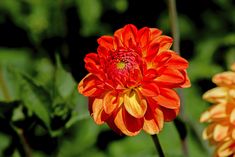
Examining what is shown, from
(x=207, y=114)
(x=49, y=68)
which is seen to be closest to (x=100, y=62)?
(x=207, y=114)

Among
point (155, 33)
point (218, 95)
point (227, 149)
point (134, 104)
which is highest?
point (155, 33)

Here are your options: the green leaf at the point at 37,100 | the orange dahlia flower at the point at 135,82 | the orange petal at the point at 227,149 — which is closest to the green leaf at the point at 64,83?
the green leaf at the point at 37,100

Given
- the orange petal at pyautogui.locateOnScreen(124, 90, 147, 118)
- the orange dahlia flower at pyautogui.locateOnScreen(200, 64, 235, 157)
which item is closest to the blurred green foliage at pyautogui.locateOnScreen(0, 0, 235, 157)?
the orange dahlia flower at pyautogui.locateOnScreen(200, 64, 235, 157)

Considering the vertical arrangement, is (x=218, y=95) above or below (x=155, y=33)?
below

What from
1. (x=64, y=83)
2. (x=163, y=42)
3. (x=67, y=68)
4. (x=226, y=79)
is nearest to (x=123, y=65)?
(x=163, y=42)

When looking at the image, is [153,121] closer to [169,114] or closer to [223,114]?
[169,114]

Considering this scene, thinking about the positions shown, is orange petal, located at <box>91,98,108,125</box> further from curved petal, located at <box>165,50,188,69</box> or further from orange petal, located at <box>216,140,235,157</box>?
orange petal, located at <box>216,140,235,157</box>

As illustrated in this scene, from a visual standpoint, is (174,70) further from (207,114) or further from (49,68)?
(49,68)
